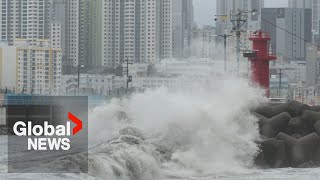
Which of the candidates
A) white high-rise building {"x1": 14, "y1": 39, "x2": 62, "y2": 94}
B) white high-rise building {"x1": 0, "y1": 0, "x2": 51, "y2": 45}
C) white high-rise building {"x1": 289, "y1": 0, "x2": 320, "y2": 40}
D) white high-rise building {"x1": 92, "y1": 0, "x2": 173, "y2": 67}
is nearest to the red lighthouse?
white high-rise building {"x1": 14, "y1": 39, "x2": 62, "y2": 94}

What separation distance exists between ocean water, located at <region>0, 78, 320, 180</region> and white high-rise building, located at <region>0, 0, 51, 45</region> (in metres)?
76.4

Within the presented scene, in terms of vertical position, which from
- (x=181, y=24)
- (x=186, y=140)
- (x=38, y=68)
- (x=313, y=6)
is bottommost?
(x=186, y=140)

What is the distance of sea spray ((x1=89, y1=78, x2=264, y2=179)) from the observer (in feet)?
51.9

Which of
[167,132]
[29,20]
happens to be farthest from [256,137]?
[29,20]

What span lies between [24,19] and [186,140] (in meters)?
84.4

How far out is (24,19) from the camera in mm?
100562

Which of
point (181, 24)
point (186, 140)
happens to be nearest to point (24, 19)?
point (181, 24)

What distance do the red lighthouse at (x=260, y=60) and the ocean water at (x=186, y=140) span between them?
348 centimetres

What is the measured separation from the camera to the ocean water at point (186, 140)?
1562cm

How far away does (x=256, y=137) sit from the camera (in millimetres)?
20359

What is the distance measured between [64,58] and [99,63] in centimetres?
472

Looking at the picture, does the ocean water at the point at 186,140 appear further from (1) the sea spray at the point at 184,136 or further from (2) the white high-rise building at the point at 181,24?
(2) the white high-rise building at the point at 181,24

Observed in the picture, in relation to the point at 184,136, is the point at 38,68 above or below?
above

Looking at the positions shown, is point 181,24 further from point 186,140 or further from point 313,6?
point 186,140
